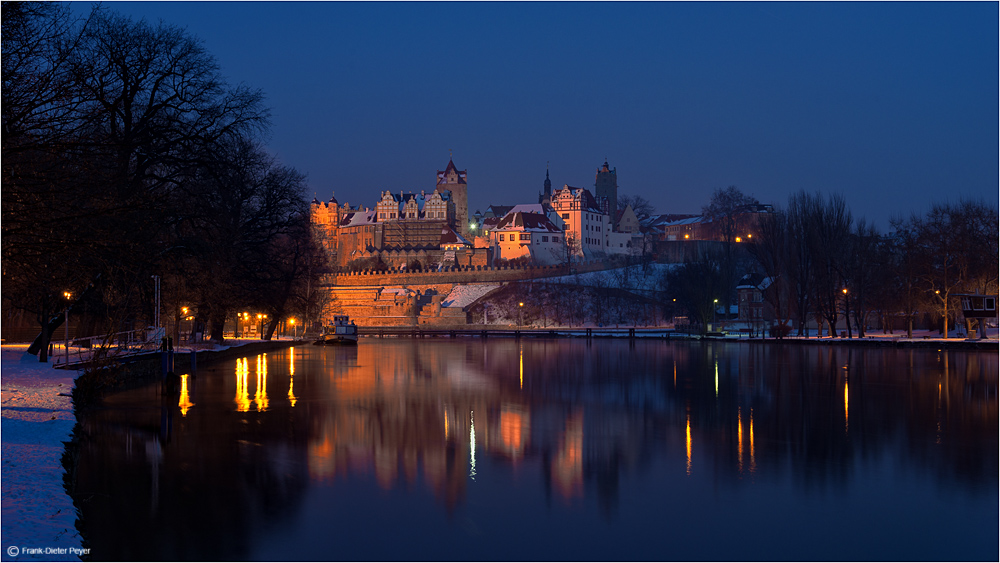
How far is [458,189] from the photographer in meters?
163

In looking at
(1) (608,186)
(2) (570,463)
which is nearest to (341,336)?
(2) (570,463)

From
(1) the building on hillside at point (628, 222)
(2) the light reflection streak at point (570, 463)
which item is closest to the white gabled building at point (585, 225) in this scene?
(1) the building on hillside at point (628, 222)

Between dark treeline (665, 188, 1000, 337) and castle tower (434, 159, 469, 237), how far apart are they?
9699 centimetres

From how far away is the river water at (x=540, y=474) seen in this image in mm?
9594

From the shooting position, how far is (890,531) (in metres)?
10.1

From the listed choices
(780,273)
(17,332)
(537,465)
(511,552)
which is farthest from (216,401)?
(780,273)

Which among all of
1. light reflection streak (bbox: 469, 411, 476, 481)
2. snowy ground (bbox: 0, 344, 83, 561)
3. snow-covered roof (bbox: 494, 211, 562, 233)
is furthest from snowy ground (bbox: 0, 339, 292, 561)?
snow-covered roof (bbox: 494, 211, 562, 233)

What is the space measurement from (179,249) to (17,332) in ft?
63.1

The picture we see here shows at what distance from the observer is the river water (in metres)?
9.59

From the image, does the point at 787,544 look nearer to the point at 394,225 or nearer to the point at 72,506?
the point at 72,506

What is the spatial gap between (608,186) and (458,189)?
85.7 ft

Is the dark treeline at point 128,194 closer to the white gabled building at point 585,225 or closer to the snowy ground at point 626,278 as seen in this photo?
the snowy ground at point 626,278

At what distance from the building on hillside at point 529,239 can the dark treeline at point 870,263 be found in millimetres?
65252

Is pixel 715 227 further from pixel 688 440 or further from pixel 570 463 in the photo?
pixel 570 463
